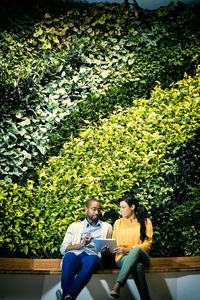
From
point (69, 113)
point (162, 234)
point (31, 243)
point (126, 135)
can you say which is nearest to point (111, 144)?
point (126, 135)

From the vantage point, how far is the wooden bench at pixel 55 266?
2426 millimetres

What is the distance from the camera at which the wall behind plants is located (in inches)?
124

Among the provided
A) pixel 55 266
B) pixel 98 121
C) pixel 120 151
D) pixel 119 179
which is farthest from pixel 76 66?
pixel 55 266

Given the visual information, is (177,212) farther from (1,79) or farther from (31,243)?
(1,79)

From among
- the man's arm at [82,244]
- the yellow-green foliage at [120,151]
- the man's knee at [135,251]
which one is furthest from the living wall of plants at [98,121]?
the man's knee at [135,251]

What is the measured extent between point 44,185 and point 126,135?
3.70 feet

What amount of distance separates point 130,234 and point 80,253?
51cm

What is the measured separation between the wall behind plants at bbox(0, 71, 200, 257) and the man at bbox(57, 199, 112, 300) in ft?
1.06

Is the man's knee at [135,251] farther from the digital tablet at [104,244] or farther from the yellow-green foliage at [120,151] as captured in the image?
the yellow-green foliage at [120,151]

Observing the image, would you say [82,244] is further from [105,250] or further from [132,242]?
[132,242]

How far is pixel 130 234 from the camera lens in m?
2.79

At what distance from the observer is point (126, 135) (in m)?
3.43

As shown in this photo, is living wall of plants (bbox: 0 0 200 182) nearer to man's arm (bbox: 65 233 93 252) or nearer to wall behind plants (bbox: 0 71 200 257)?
wall behind plants (bbox: 0 71 200 257)

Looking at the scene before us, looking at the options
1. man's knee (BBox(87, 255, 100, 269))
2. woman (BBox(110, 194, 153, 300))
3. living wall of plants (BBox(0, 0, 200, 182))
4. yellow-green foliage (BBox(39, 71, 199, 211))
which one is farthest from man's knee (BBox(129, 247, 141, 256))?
living wall of plants (BBox(0, 0, 200, 182))
